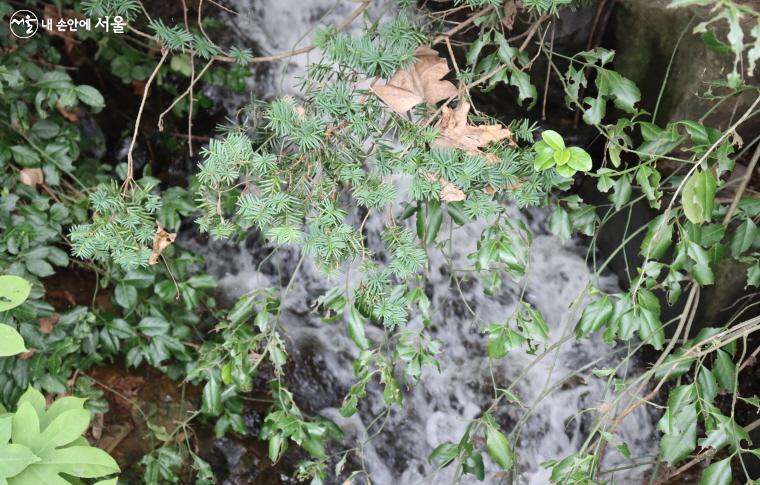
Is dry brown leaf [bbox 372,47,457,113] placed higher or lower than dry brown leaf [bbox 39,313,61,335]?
higher

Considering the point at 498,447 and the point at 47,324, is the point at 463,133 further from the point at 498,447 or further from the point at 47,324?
the point at 47,324

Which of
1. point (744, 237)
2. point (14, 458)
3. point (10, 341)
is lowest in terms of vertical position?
point (14, 458)

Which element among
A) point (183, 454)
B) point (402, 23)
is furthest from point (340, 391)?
point (402, 23)

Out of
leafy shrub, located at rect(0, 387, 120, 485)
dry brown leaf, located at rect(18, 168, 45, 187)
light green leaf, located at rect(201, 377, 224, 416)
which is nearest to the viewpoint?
leafy shrub, located at rect(0, 387, 120, 485)

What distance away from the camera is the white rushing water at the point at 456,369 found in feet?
8.14

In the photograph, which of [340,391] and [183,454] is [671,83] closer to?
[340,391]

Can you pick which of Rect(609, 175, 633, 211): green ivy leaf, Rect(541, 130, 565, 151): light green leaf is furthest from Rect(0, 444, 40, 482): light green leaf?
Rect(609, 175, 633, 211): green ivy leaf

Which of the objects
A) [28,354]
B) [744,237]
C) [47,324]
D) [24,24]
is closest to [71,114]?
[24,24]

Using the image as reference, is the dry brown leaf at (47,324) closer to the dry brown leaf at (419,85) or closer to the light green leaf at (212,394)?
the light green leaf at (212,394)

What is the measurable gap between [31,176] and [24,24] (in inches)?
26.8

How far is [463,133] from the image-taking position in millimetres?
1315

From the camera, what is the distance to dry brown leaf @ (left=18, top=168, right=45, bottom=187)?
2.16 m

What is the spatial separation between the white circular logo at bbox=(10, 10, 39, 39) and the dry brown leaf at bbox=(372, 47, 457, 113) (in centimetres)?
175

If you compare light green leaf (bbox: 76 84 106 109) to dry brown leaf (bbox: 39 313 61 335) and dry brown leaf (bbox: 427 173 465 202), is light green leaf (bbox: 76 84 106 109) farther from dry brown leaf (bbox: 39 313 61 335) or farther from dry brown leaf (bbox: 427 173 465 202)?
dry brown leaf (bbox: 427 173 465 202)
